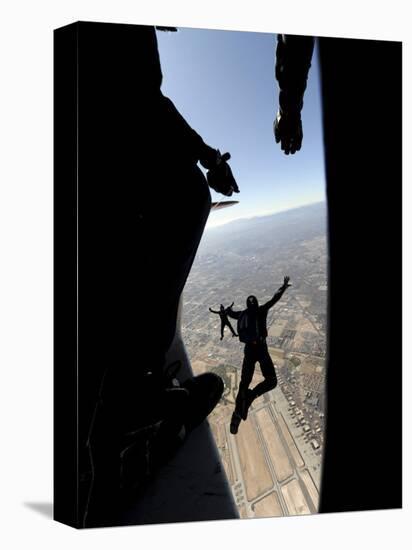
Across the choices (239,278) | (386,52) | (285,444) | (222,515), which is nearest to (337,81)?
(386,52)

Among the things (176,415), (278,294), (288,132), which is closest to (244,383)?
(176,415)

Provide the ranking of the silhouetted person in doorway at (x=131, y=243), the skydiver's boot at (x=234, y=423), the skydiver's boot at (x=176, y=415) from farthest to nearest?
the skydiver's boot at (x=234, y=423)
the skydiver's boot at (x=176, y=415)
the silhouetted person in doorway at (x=131, y=243)

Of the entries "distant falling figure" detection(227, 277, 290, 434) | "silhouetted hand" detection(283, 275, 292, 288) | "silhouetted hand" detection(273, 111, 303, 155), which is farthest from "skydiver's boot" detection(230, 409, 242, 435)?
"silhouetted hand" detection(273, 111, 303, 155)

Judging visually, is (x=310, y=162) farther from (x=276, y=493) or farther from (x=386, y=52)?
(x=276, y=493)

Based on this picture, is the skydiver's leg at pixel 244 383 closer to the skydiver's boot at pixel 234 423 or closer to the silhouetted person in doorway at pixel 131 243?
the skydiver's boot at pixel 234 423

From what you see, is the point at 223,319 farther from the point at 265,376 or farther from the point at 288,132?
the point at 288,132

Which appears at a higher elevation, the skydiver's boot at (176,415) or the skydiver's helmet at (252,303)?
the skydiver's helmet at (252,303)

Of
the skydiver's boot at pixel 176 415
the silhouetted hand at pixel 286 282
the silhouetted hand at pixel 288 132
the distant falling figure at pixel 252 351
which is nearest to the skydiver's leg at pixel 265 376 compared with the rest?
the distant falling figure at pixel 252 351

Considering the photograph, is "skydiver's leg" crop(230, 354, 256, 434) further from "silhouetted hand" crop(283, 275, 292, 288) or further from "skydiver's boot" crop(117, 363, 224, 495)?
"silhouetted hand" crop(283, 275, 292, 288)

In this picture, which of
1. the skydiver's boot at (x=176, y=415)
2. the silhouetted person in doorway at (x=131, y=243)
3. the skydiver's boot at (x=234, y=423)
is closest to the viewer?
the silhouetted person in doorway at (x=131, y=243)
